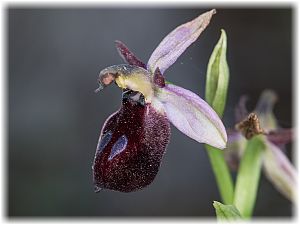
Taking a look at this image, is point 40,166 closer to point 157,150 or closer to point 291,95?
point 291,95

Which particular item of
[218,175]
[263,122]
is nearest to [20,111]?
[263,122]

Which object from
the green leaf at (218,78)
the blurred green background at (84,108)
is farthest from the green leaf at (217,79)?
the blurred green background at (84,108)

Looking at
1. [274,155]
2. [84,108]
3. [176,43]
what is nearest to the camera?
[176,43]

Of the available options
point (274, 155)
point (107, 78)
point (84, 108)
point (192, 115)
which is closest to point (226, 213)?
point (192, 115)

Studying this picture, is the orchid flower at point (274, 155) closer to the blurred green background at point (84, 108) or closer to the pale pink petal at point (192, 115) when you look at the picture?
the pale pink petal at point (192, 115)

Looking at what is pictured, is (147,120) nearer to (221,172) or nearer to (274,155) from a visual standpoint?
(221,172)

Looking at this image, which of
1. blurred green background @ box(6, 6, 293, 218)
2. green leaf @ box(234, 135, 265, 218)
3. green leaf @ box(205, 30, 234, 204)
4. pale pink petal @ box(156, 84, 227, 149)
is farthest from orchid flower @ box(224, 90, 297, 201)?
blurred green background @ box(6, 6, 293, 218)
